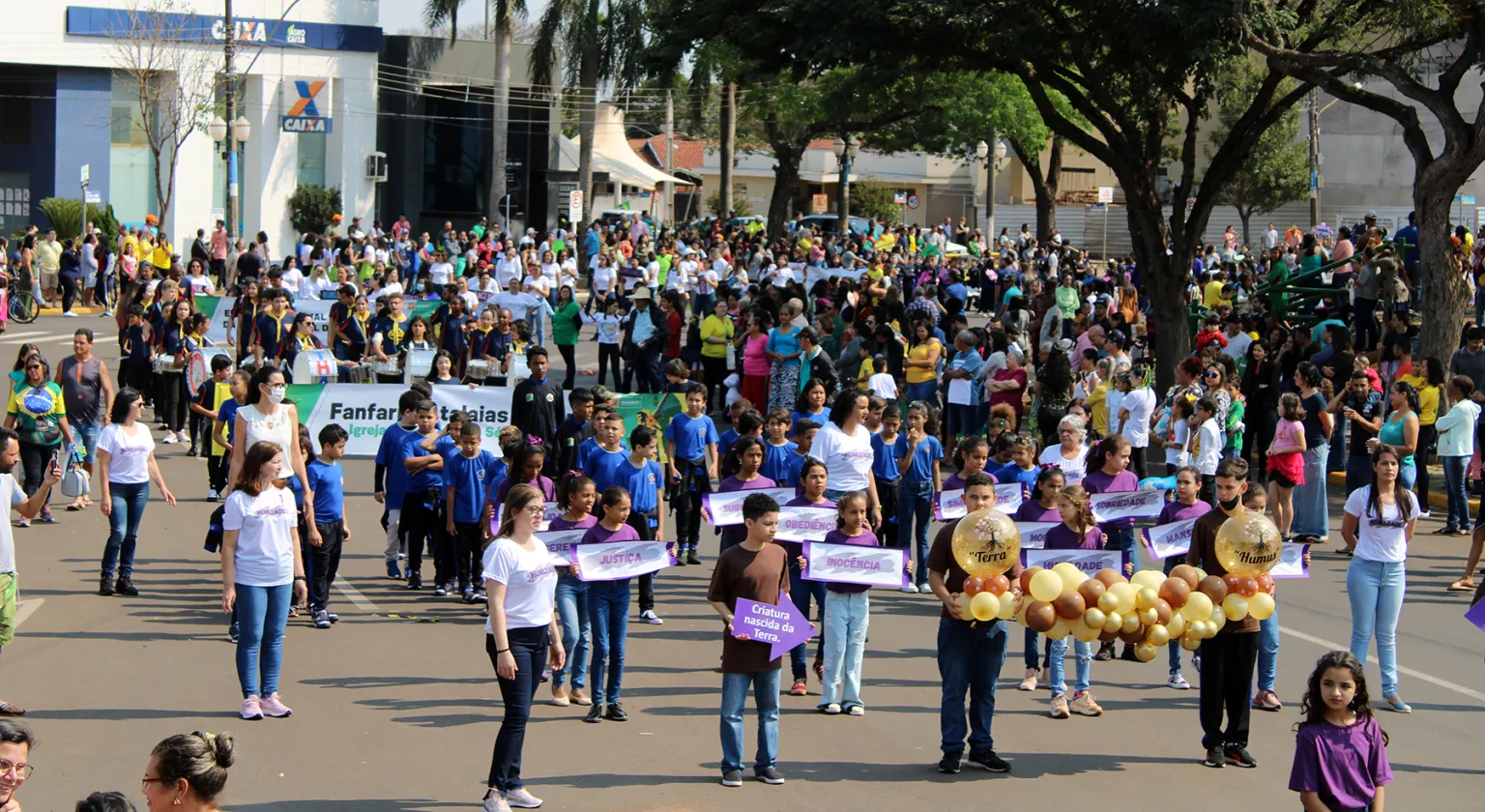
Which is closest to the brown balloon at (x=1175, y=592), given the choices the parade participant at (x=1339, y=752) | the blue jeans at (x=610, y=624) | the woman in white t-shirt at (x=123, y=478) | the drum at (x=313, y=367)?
the parade participant at (x=1339, y=752)

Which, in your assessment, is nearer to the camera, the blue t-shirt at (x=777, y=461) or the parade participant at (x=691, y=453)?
the blue t-shirt at (x=777, y=461)

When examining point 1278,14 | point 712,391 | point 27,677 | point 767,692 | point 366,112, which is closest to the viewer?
point 767,692

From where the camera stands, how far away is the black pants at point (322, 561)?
11523mm

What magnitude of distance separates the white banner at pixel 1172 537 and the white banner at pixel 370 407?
27.7 feet

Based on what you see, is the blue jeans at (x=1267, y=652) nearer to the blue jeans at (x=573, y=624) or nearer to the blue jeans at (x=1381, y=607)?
the blue jeans at (x=1381, y=607)

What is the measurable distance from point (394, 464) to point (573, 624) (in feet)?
11.5

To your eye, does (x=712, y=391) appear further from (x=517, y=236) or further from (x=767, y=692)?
(x=517, y=236)

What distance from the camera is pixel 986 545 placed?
340 inches

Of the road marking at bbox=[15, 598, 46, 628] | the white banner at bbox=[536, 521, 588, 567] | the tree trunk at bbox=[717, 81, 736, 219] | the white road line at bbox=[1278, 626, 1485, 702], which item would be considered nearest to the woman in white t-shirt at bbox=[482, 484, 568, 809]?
the white banner at bbox=[536, 521, 588, 567]

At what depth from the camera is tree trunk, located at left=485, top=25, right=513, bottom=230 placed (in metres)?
48.7

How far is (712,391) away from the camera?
23.0 metres

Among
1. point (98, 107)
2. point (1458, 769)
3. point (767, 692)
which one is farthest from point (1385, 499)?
point (98, 107)

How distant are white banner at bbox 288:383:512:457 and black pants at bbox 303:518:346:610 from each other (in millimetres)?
5108

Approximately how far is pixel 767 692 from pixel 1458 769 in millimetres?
3936
